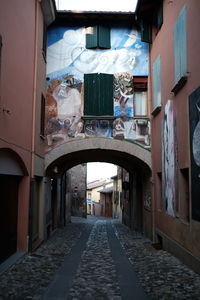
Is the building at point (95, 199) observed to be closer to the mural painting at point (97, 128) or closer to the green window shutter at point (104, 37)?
the mural painting at point (97, 128)

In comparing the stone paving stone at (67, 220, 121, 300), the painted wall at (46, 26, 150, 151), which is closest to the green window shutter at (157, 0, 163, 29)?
the painted wall at (46, 26, 150, 151)

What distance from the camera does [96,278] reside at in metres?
7.37

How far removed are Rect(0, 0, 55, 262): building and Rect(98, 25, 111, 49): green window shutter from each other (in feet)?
6.55

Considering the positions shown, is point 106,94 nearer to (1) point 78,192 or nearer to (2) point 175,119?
(2) point 175,119

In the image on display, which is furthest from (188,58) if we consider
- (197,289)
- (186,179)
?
(197,289)

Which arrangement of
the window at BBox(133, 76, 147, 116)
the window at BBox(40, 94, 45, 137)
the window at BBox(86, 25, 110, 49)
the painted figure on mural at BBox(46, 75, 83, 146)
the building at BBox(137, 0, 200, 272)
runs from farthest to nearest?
the window at BBox(86, 25, 110, 49) → the window at BBox(133, 76, 147, 116) → the painted figure on mural at BBox(46, 75, 83, 146) → the window at BBox(40, 94, 45, 137) → the building at BBox(137, 0, 200, 272)

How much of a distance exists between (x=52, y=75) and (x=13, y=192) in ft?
18.0

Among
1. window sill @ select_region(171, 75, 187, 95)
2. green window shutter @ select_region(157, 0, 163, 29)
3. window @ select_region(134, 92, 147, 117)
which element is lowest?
window sill @ select_region(171, 75, 187, 95)

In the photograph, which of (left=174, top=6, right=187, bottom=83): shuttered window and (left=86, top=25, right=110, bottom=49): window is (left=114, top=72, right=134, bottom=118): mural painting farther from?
(left=174, top=6, right=187, bottom=83): shuttered window

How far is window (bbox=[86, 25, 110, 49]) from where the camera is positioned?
13781mm

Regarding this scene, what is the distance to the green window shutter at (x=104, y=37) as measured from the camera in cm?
1380

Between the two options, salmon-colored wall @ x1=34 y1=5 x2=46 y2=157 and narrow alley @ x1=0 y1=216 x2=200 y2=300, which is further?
salmon-colored wall @ x1=34 y1=5 x2=46 y2=157

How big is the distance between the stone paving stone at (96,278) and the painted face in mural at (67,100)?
5.01 meters

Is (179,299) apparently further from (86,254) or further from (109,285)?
(86,254)
